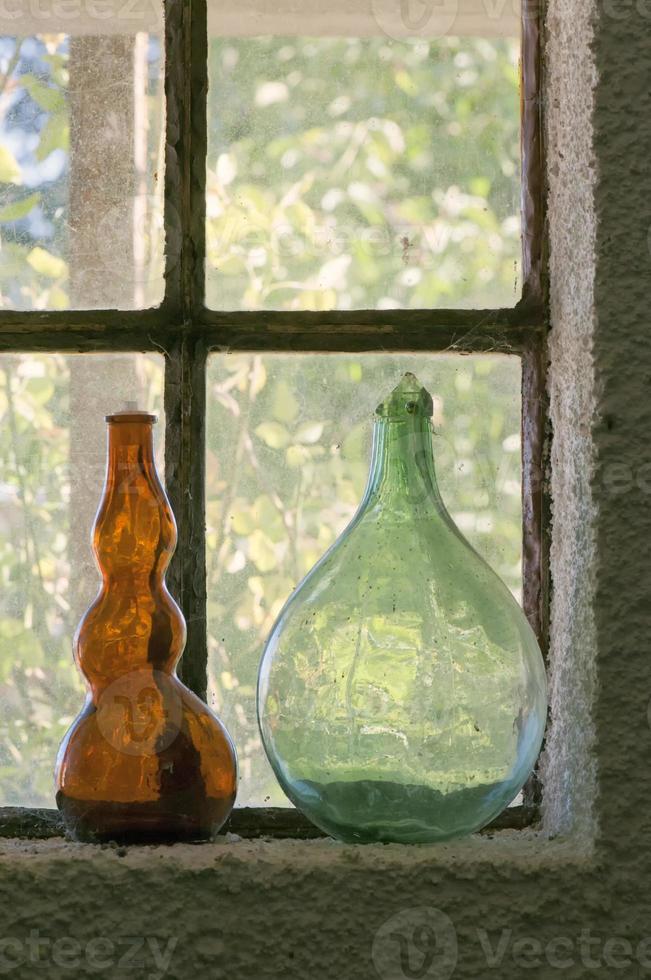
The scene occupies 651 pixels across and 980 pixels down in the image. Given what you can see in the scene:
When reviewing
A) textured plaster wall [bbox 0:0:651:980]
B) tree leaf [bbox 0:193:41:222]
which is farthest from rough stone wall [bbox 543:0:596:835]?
tree leaf [bbox 0:193:41:222]

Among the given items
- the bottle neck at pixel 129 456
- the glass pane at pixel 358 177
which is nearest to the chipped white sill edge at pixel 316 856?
the bottle neck at pixel 129 456

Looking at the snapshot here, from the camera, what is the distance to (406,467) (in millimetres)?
700

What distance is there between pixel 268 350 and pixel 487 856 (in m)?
0.38

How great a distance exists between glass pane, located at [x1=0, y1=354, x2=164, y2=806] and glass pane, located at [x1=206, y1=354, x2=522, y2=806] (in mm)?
58

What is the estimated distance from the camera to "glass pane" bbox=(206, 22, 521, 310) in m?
0.81

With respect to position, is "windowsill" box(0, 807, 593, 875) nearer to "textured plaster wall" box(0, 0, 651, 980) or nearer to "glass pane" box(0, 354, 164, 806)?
"textured plaster wall" box(0, 0, 651, 980)

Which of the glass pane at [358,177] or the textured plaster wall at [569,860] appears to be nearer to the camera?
the textured plaster wall at [569,860]

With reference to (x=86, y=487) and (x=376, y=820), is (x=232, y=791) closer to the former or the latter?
(x=376, y=820)

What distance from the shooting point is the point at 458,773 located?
2.11 ft

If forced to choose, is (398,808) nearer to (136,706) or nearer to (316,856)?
(316,856)

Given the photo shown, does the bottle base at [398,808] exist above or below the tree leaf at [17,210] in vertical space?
below

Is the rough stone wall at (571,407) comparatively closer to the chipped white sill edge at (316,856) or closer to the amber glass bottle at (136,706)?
the chipped white sill edge at (316,856)

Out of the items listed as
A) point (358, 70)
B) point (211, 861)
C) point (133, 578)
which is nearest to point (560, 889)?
point (211, 861)

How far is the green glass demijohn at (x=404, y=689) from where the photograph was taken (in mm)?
645
